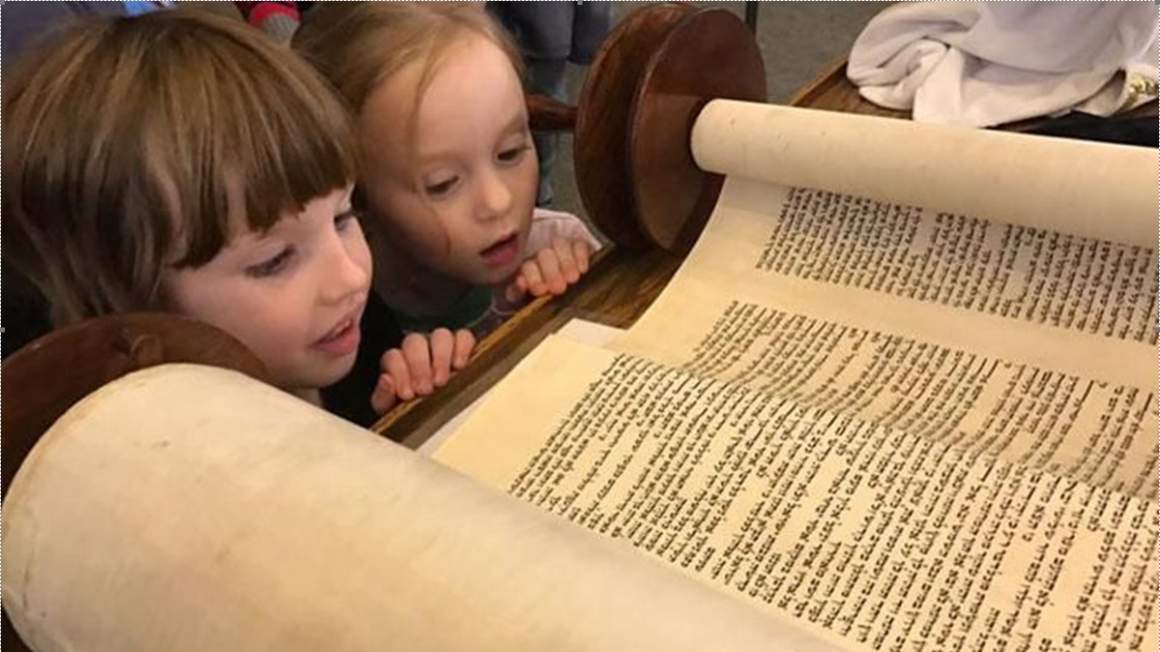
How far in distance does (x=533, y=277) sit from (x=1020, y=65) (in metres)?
0.43

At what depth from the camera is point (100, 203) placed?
523 millimetres

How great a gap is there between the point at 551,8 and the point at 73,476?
1072mm

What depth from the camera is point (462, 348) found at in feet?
2.00

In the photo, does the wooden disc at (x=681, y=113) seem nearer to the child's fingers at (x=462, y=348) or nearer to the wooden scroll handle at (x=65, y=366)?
the child's fingers at (x=462, y=348)

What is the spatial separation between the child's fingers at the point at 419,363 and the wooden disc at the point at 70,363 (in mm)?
180

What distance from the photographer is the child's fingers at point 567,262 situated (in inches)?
26.7

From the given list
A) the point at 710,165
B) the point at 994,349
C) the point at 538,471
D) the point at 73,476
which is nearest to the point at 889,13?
the point at 710,165

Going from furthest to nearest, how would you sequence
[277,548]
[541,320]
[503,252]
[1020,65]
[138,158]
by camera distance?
[1020,65], [503,252], [541,320], [138,158], [277,548]

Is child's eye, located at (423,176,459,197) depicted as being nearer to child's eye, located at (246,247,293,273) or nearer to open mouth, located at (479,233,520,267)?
open mouth, located at (479,233,520,267)

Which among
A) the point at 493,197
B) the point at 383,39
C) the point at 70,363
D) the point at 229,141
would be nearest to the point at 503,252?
the point at 493,197

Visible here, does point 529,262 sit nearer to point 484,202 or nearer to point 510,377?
point 484,202

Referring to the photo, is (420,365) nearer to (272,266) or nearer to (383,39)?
(272,266)

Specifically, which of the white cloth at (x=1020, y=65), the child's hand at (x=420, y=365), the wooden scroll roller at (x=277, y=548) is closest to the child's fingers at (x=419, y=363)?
the child's hand at (x=420, y=365)

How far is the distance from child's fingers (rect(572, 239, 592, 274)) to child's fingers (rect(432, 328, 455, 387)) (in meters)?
0.10
